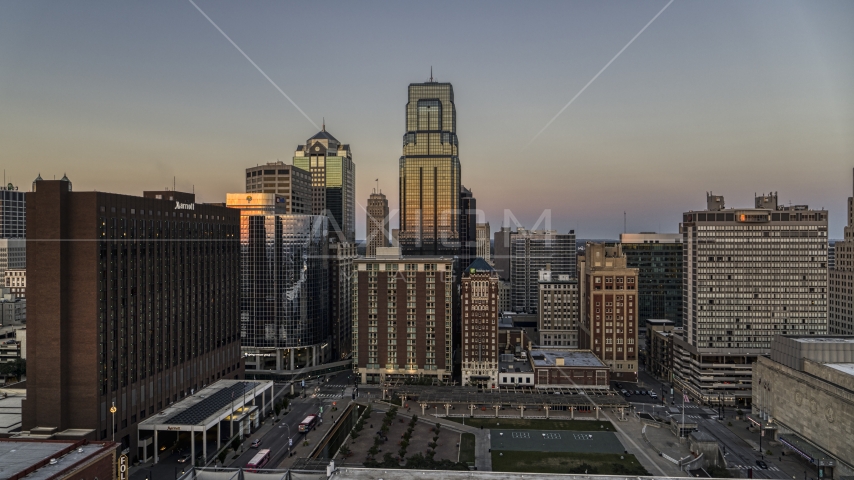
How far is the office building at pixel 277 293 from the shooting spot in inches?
6403

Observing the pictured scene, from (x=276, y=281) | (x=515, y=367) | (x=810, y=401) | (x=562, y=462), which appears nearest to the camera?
(x=562, y=462)

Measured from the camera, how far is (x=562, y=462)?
324ft

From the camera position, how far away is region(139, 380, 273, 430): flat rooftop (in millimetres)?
97562

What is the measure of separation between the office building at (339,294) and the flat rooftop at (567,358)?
63.1m

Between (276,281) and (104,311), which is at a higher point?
(276,281)

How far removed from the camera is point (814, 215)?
138 metres

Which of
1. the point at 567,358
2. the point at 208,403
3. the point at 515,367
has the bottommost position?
the point at 515,367

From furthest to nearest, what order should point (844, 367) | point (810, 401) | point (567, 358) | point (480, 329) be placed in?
point (567, 358) → point (480, 329) → point (810, 401) → point (844, 367)

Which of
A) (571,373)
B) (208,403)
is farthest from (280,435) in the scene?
(571,373)

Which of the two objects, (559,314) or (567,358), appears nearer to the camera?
(567,358)

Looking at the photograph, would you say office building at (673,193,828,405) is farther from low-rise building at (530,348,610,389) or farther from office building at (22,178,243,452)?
office building at (22,178,243,452)

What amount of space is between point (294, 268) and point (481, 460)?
85759 millimetres

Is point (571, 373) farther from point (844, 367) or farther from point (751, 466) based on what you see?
point (844, 367)

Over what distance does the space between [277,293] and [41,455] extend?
333 feet
